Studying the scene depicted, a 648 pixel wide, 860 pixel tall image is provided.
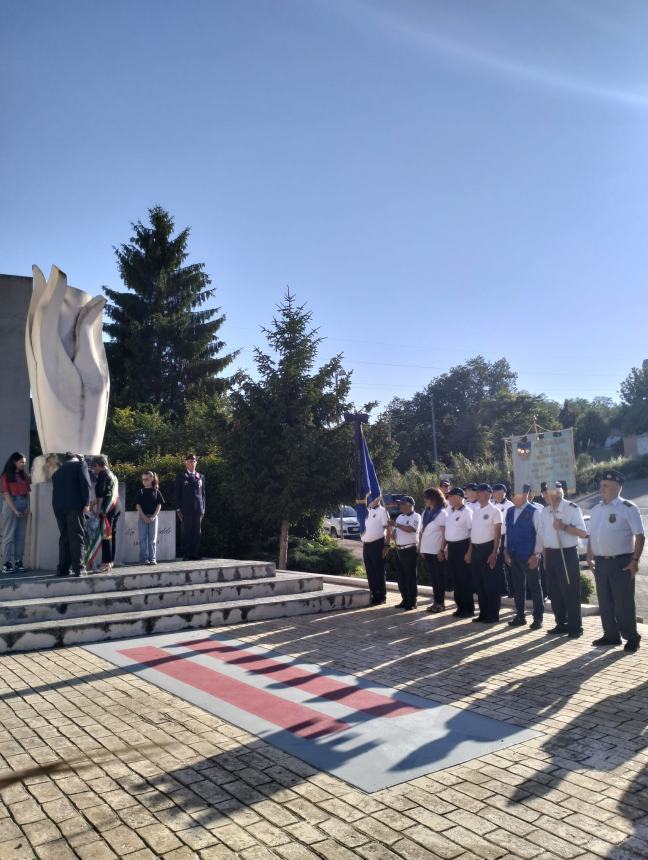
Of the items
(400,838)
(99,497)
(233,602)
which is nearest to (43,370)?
(99,497)

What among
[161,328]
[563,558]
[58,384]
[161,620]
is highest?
[161,328]

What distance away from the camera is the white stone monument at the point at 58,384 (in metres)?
10.1

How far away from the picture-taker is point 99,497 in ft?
31.4

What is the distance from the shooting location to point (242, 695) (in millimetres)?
5578

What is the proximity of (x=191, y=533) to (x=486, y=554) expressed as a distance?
5180 mm

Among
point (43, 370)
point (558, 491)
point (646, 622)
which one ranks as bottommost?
point (646, 622)

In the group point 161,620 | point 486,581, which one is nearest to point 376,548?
point 486,581

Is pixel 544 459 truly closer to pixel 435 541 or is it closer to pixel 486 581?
pixel 435 541

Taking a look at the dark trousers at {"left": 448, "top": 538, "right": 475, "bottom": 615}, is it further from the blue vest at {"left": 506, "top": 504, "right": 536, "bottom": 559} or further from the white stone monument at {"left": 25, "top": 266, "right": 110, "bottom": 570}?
the white stone monument at {"left": 25, "top": 266, "right": 110, "bottom": 570}

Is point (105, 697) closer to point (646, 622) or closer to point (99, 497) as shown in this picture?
point (99, 497)

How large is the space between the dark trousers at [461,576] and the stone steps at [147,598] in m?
2.26

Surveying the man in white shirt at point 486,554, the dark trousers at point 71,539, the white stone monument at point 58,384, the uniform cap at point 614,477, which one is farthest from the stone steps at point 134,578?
the uniform cap at point 614,477

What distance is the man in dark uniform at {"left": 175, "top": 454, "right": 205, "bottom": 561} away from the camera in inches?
448

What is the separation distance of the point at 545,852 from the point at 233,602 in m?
6.43
